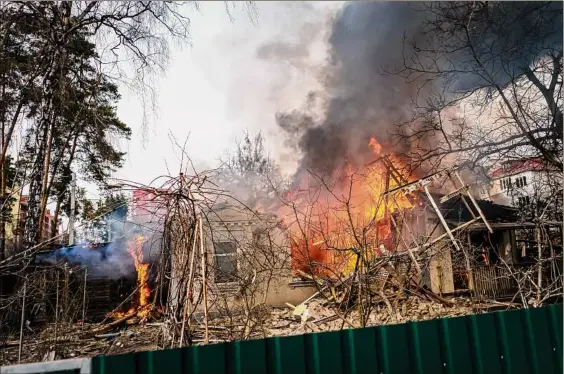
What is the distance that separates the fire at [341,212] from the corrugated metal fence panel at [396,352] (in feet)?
18.8

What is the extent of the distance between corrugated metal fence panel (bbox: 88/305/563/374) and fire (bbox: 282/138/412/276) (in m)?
5.72

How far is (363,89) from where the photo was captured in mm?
19422

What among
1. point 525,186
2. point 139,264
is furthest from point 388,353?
point 525,186

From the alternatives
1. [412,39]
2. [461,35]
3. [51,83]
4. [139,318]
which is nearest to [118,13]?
[51,83]

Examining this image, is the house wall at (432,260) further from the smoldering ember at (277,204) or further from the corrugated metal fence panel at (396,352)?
the corrugated metal fence panel at (396,352)

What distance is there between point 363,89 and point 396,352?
17213mm

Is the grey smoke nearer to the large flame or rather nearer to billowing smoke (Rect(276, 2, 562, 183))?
the large flame

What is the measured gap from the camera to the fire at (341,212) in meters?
10.7

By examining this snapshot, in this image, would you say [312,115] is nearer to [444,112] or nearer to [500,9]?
[444,112]

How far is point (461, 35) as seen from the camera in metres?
12.5

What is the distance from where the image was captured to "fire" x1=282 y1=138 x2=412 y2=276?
1075cm

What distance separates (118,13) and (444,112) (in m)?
10.3

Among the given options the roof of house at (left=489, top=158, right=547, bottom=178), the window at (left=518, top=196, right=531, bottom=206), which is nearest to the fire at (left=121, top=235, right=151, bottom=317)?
the roof of house at (left=489, top=158, right=547, bottom=178)

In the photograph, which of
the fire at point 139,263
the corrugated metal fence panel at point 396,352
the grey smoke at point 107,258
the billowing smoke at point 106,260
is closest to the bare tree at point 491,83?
the corrugated metal fence panel at point 396,352
